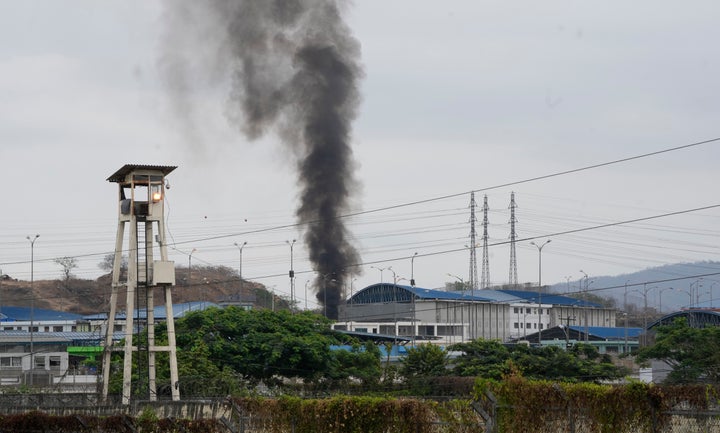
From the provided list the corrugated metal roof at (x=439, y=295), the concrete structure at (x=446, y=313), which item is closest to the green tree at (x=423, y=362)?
the concrete structure at (x=446, y=313)

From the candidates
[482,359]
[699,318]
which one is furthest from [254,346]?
[699,318]

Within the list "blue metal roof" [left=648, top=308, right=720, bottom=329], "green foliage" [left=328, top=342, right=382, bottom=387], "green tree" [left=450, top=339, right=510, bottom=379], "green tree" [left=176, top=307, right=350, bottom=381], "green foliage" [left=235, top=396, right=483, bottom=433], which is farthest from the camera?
"blue metal roof" [left=648, top=308, right=720, bottom=329]

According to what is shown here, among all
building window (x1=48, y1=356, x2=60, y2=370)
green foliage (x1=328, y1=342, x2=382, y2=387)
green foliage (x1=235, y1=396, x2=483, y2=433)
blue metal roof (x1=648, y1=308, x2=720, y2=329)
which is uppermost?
blue metal roof (x1=648, y1=308, x2=720, y2=329)

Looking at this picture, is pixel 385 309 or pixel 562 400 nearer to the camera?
pixel 562 400

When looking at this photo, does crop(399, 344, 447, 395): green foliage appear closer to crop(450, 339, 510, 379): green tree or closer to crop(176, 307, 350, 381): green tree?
crop(450, 339, 510, 379): green tree

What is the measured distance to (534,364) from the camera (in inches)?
1984

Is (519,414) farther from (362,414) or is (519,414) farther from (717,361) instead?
(717,361)

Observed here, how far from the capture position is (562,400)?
60.6 ft

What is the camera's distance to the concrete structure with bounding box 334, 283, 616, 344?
110062mm

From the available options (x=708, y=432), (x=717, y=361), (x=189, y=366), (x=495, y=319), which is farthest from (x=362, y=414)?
(x=495, y=319)

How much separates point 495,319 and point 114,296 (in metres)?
87.1

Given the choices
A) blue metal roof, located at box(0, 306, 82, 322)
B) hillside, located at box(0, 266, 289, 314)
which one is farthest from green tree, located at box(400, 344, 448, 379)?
hillside, located at box(0, 266, 289, 314)

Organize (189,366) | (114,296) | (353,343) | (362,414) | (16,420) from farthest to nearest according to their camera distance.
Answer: (353,343), (189,366), (114,296), (16,420), (362,414)

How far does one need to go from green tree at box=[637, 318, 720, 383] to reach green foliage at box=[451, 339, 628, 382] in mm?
3187
